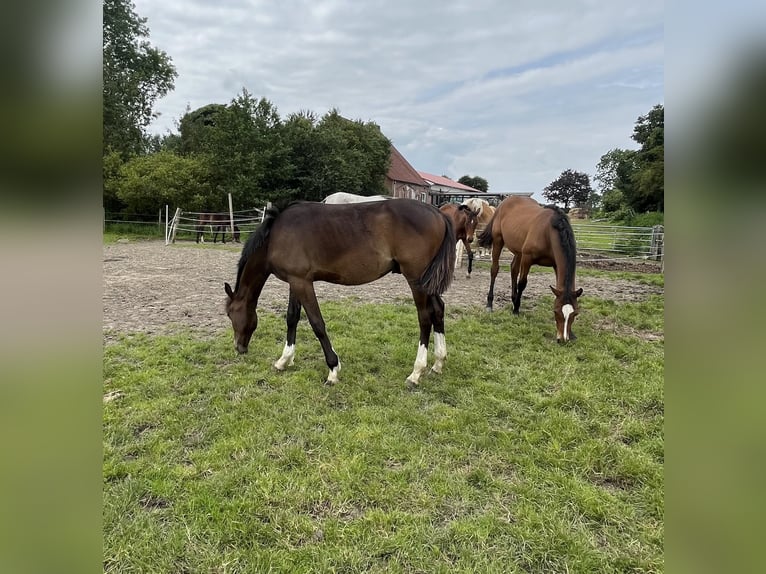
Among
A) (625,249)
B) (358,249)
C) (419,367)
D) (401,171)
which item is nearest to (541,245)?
(419,367)

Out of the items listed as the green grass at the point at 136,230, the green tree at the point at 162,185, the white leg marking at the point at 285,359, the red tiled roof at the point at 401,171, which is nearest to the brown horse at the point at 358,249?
the white leg marking at the point at 285,359

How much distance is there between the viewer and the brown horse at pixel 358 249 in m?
3.75

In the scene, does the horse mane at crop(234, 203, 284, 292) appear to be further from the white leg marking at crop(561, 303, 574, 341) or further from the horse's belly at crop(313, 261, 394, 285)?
the white leg marking at crop(561, 303, 574, 341)

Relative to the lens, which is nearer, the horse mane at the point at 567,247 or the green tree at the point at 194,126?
the horse mane at the point at 567,247

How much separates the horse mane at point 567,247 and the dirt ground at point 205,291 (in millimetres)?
1991

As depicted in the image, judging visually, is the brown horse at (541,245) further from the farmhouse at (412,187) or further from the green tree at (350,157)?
the farmhouse at (412,187)

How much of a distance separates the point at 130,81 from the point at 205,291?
20161 mm

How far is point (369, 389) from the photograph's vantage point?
3639 millimetres
